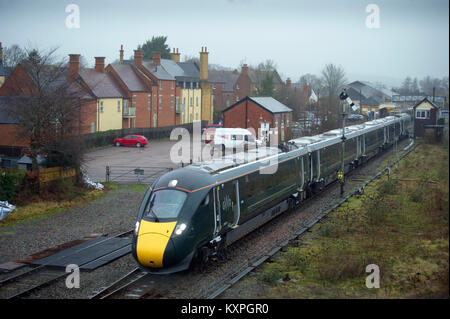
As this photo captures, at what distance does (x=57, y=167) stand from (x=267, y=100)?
95.4ft

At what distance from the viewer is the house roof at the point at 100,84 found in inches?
1922

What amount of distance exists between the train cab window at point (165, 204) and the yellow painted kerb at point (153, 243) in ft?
0.94

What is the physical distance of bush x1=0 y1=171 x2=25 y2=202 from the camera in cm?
2245

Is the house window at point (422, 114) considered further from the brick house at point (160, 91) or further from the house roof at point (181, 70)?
Result: the house roof at point (181, 70)

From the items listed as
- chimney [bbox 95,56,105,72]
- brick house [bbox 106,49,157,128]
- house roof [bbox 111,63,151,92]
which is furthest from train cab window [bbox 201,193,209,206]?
house roof [bbox 111,63,151,92]

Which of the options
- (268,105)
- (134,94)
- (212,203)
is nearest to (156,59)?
(134,94)

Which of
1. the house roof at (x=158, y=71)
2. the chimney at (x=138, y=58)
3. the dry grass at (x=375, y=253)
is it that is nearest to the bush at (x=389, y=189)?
the dry grass at (x=375, y=253)

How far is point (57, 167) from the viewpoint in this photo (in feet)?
82.7

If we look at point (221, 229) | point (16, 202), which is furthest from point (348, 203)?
point (16, 202)

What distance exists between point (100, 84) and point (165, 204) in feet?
130

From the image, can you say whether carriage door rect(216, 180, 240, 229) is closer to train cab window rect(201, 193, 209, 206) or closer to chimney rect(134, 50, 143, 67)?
train cab window rect(201, 193, 209, 206)

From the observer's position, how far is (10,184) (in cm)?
2270

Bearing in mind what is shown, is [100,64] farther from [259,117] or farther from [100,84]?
[259,117]
